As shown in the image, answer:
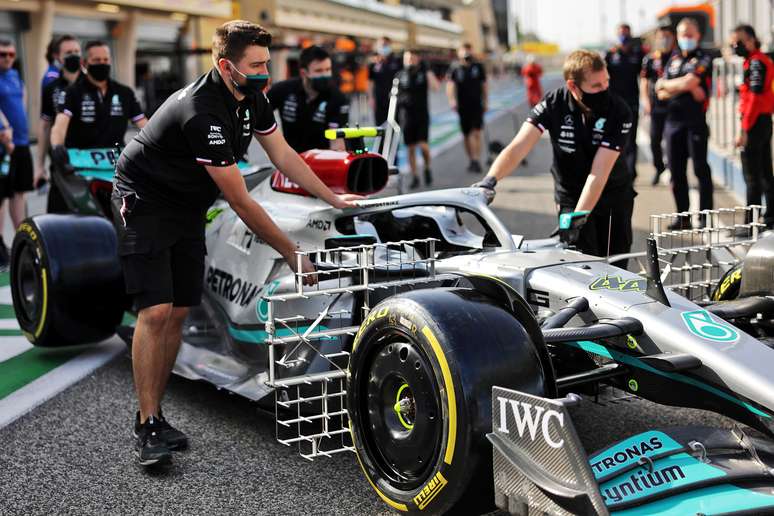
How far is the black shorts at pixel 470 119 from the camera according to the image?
15258mm

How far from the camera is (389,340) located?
356 cm

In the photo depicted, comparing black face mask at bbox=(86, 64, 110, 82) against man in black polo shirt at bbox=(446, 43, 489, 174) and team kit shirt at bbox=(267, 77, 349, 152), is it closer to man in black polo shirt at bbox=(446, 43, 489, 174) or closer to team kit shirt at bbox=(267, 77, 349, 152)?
team kit shirt at bbox=(267, 77, 349, 152)

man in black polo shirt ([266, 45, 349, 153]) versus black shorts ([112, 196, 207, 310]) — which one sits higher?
man in black polo shirt ([266, 45, 349, 153])

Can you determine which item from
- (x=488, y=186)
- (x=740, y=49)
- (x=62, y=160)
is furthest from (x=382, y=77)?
(x=488, y=186)

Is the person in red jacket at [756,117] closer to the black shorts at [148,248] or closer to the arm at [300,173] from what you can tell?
the arm at [300,173]

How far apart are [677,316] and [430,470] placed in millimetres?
1109

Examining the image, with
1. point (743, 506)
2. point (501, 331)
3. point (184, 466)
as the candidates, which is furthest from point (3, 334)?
point (743, 506)

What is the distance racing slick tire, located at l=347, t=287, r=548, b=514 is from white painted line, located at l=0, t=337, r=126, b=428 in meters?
2.21

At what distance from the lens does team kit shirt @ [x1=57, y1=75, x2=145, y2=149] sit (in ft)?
25.3

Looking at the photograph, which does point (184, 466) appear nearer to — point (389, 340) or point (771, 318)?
point (389, 340)

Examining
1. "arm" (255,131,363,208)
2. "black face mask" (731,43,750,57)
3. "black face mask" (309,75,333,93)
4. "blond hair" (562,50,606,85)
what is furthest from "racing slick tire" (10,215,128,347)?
"black face mask" (731,43,750,57)

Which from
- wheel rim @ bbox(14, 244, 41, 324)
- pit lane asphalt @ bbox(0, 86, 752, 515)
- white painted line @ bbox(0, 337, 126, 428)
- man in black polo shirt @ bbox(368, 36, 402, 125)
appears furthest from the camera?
man in black polo shirt @ bbox(368, 36, 402, 125)

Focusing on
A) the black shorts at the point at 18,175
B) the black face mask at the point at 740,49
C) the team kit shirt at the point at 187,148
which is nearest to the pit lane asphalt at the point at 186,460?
the team kit shirt at the point at 187,148

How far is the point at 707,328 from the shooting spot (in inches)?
141
